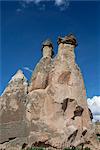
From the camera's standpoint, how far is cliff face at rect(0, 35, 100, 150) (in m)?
23.8

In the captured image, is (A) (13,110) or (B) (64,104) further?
(A) (13,110)

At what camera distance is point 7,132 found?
25781mm

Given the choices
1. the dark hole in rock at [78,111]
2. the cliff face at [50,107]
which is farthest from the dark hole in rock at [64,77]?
the dark hole in rock at [78,111]

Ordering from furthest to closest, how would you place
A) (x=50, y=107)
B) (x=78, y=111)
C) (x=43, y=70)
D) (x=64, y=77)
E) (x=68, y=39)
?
(x=68, y=39)
(x=43, y=70)
(x=64, y=77)
(x=78, y=111)
(x=50, y=107)

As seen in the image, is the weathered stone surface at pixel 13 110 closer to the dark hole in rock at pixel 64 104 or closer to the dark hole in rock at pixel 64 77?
the dark hole in rock at pixel 64 104

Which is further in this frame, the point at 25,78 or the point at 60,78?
the point at 25,78

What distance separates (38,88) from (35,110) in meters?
2.02

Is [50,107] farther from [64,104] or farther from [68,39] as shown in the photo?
[68,39]

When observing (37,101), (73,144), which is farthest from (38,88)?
(73,144)

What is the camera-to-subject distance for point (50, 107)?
80.1 ft

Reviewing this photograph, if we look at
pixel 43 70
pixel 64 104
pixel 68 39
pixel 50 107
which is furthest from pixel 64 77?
pixel 68 39

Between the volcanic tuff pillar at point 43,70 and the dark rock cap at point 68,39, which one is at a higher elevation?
the dark rock cap at point 68,39

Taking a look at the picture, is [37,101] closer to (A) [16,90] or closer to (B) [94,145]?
(A) [16,90]

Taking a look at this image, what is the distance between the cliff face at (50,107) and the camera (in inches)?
937
